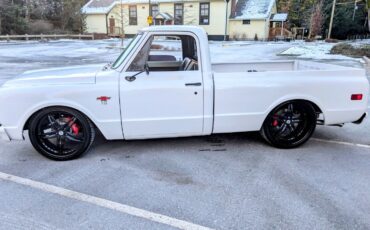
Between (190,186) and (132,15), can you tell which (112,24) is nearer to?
(132,15)

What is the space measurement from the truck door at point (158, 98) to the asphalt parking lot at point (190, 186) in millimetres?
423

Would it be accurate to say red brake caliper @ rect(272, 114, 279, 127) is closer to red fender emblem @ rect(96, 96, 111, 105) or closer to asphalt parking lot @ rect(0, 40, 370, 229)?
asphalt parking lot @ rect(0, 40, 370, 229)

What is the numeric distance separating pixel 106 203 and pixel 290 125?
2986 mm

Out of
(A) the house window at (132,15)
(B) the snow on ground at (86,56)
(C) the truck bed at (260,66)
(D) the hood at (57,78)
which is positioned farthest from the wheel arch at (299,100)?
(A) the house window at (132,15)

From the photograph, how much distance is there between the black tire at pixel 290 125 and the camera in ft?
15.6

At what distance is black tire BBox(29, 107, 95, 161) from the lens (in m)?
4.21

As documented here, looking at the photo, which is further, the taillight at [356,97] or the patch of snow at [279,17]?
the patch of snow at [279,17]

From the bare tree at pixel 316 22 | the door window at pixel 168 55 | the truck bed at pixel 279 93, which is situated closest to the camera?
the door window at pixel 168 55

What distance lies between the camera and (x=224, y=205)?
330 centimetres

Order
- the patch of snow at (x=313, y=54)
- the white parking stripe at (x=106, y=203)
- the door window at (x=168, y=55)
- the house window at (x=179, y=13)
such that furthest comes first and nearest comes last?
the house window at (x=179, y=13), the patch of snow at (x=313, y=54), the door window at (x=168, y=55), the white parking stripe at (x=106, y=203)

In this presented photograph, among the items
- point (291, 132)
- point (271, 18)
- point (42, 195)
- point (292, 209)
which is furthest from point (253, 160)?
point (271, 18)

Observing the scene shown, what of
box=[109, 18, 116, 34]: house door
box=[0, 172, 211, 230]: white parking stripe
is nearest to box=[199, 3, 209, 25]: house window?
box=[109, 18, 116, 34]: house door

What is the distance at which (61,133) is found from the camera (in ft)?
14.3

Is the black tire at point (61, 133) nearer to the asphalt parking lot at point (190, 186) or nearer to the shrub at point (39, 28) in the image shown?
the asphalt parking lot at point (190, 186)
